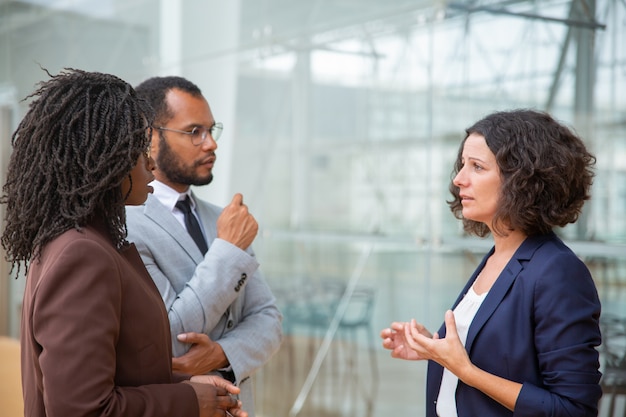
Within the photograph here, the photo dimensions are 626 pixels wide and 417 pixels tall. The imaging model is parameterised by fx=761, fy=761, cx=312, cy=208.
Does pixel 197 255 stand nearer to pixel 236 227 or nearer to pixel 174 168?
pixel 236 227

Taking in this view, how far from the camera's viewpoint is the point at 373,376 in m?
4.11

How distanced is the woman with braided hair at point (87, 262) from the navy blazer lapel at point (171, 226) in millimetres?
534

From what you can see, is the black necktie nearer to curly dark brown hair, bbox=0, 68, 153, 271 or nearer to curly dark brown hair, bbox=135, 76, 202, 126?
curly dark brown hair, bbox=135, 76, 202, 126

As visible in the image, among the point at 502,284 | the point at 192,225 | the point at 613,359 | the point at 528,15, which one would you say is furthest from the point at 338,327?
the point at 502,284

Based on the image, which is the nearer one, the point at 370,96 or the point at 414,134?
the point at 414,134

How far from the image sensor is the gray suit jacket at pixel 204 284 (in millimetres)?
1919

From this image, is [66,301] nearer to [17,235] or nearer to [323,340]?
[17,235]

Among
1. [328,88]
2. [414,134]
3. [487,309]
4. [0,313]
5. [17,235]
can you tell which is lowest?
[0,313]

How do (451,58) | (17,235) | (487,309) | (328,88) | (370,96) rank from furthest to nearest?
1. (328,88)
2. (370,96)
3. (451,58)
4. (487,309)
5. (17,235)

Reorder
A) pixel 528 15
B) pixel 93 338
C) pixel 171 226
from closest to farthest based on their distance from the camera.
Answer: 1. pixel 93 338
2. pixel 171 226
3. pixel 528 15

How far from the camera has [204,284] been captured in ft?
6.29

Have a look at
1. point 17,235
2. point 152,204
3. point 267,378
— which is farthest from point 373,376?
point 17,235

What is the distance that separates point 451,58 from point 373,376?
5.66ft

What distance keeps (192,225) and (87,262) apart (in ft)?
2.88
